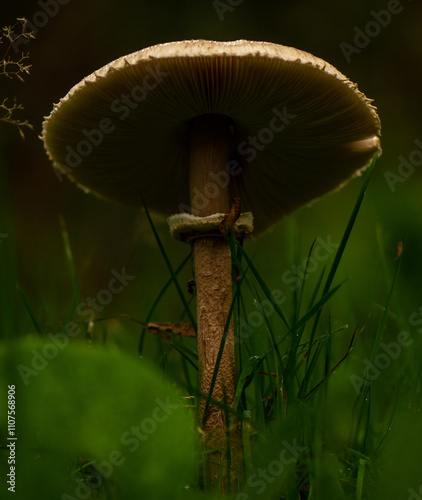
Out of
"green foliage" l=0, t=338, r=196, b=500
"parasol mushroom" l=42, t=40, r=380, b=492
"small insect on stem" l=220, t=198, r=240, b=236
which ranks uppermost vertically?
"parasol mushroom" l=42, t=40, r=380, b=492

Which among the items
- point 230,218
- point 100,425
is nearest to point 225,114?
point 230,218

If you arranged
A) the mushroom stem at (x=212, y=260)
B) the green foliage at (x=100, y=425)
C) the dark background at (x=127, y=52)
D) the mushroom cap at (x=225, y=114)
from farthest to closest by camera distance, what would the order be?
1. the dark background at (x=127, y=52)
2. the mushroom stem at (x=212, y=260)
3. the mushroom cap at (x=225, y=114)
4. the green foliage at (x=100, y=425)

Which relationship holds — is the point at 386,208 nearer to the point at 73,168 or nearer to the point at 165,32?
the point at 73,168

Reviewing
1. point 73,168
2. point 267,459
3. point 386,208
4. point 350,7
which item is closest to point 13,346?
point 267,459

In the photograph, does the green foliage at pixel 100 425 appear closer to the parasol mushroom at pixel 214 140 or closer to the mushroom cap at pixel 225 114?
the parasol mushroom at pixel 214 140

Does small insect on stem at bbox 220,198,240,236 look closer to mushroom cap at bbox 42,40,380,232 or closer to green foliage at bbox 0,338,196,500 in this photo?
mushroom cap at bbox 42,40,380,232

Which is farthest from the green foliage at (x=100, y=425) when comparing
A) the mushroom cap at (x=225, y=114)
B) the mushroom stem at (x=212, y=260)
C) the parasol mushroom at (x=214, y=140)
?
the mushroom cap at (x=225, y=114)

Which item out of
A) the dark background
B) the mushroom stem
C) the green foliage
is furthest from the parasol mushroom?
the dark background
